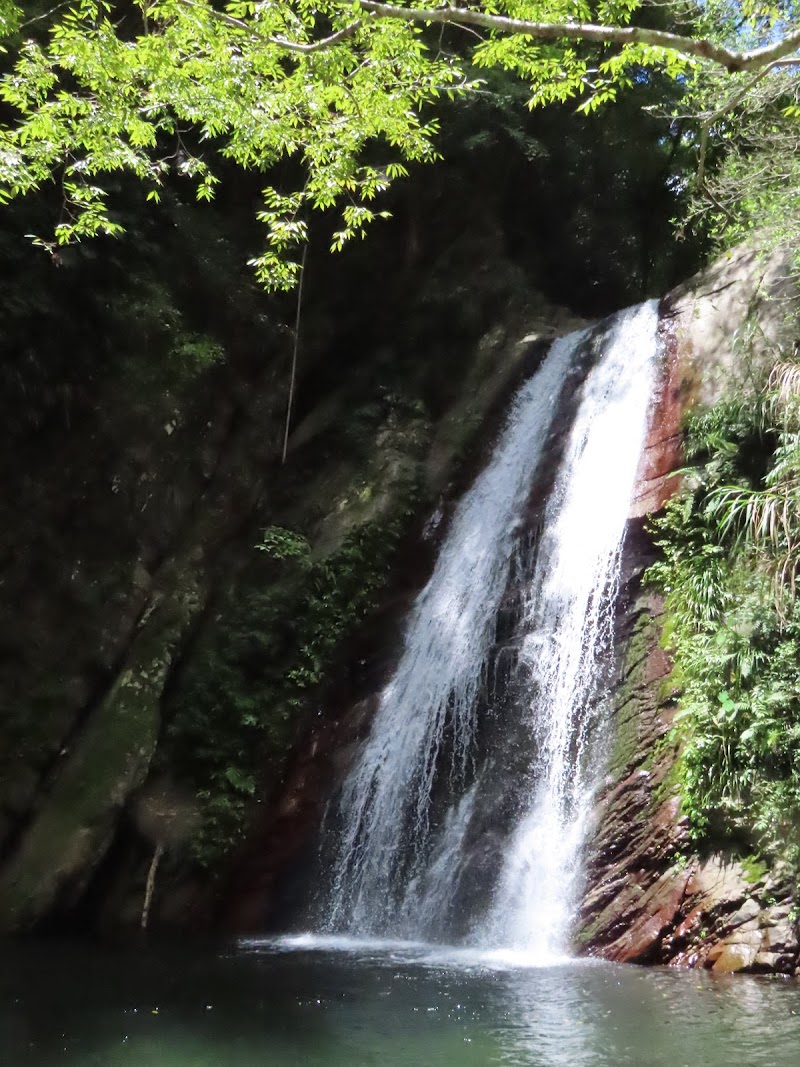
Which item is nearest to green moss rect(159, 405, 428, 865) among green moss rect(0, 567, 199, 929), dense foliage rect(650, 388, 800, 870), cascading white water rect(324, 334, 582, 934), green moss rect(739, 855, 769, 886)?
green moss rect(0, 567, 199, 929)

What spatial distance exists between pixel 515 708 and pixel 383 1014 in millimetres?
4747

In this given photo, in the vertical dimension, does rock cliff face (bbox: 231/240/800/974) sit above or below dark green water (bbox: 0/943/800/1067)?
above

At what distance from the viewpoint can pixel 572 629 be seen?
10.5 meters

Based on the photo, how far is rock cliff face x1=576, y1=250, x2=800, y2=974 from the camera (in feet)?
24.0

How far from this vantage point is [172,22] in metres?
7.00

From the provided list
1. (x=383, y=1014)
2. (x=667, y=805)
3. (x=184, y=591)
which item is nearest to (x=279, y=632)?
(x=184, y=591)

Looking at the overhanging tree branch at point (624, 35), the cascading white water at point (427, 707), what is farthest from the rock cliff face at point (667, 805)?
the overhanging tree branch at point (624, 35)

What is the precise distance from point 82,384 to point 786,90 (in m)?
9.08

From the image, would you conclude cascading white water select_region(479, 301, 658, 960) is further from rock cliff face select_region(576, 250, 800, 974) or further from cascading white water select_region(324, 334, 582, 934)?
cascading white water select_region(324, 334, 582, 934)

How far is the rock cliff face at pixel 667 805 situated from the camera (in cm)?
732

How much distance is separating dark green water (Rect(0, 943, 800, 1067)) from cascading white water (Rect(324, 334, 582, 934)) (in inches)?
65.6

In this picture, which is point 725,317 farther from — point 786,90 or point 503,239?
point 503,239

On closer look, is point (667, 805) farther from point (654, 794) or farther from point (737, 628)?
point (737, 628)

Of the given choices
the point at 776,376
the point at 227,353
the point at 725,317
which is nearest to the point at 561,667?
the point at 776,376
